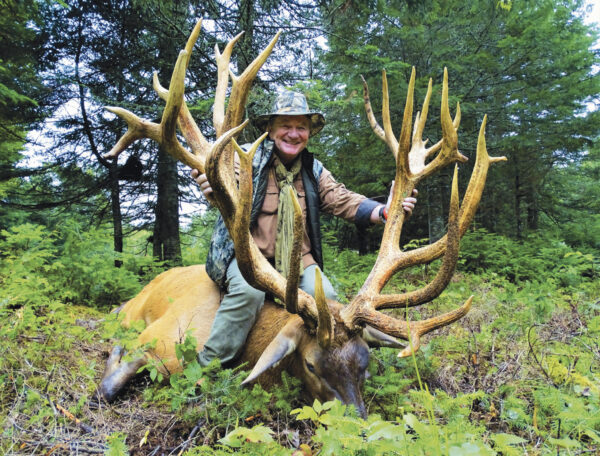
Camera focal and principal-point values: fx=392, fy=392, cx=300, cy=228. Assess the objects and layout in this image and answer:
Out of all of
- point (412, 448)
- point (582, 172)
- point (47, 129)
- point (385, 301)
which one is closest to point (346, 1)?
point (385, 301)

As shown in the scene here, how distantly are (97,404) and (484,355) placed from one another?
290 cm

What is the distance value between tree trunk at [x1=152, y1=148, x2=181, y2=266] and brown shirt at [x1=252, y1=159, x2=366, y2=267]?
510 cm

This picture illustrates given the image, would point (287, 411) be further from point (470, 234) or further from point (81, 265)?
point (470, 234)

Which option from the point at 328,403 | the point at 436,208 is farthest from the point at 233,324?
the point at 436,208

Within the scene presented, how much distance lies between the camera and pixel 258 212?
3.33m

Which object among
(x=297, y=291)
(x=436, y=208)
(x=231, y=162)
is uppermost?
(x=231, y=162)

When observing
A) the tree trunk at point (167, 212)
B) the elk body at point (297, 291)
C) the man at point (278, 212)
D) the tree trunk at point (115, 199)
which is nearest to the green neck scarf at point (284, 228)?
the man at point (278, 212)

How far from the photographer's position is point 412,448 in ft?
4.33

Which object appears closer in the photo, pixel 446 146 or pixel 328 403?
pixel 328 403

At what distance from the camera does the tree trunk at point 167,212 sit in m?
8.13

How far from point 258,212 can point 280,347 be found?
1.25 metres

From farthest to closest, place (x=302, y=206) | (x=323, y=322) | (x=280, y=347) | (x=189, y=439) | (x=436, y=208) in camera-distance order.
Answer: (x=436, y=208) < (x=302, y=206) < (x=280, y=347) < (x=323, y=322) < (x=189, y=439)

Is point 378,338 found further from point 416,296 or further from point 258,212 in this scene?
point 258,212

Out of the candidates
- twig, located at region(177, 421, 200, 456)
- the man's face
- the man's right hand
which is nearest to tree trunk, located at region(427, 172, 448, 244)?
the man's face
